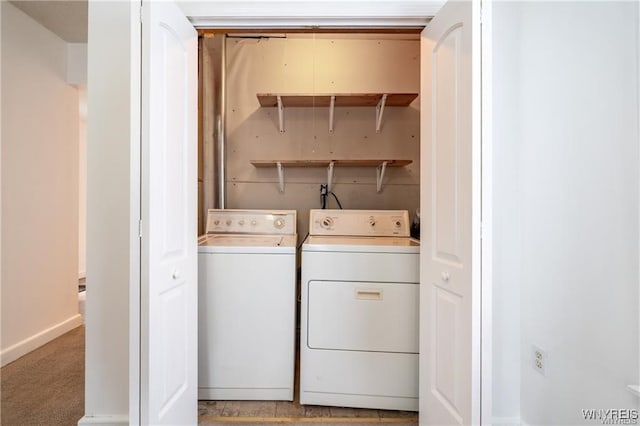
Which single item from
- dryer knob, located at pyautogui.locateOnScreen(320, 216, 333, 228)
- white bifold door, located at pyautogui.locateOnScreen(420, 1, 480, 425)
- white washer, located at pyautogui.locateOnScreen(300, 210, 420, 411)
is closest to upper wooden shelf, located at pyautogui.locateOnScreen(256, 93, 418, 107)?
white bifold door, located at pyautogui.locateOnScreen(420, 1, 480, 425)

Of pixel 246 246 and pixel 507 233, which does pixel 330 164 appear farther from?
pixel 507 233

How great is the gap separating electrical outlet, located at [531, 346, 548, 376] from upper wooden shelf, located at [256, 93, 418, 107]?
1697 mm

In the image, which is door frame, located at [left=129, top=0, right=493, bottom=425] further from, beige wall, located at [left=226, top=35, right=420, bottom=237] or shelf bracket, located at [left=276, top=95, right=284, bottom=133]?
beige wall, located at [left=226, top=35, right=420, bottom=237]

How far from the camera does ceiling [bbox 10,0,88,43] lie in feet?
7.14

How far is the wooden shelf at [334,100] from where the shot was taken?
2.21 meters

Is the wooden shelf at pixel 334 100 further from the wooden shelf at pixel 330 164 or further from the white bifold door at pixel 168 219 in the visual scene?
the white bifold door at pixel 168 219

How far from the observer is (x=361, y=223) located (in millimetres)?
2199

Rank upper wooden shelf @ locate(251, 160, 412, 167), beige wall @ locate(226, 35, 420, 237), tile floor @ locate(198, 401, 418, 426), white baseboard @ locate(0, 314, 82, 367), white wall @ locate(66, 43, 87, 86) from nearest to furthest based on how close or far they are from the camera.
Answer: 1. tile floor @ locate(198, 401, 418, 426)
2. white baseboard @ locate(0, 314, 82, 367)
3. upper wooden shelf @ locate(251, 160, 412, 167)
4. beige wall @ locate(226, 35, 420, 237)
5. white wall @ locate(66, 43, 87, 86)

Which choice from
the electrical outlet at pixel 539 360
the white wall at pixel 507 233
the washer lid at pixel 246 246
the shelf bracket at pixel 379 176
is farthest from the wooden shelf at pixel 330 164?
the electrical outlet at pixel 539 360

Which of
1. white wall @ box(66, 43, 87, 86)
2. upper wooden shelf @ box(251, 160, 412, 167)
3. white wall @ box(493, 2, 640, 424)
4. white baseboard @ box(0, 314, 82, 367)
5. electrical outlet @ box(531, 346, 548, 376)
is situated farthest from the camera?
white wall @ box(66, 43, 87, 86)

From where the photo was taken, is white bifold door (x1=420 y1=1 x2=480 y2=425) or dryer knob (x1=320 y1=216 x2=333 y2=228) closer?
white bifold door (x1=420 y1=1 x2=480 y2=425)

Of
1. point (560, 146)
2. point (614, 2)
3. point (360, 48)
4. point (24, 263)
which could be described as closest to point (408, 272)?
point (560, 146)

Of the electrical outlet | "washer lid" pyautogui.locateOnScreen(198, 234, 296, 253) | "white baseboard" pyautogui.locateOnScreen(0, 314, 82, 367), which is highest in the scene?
"washer lid" pyautogui.locateOnScreen(198, 234, 296, 253)

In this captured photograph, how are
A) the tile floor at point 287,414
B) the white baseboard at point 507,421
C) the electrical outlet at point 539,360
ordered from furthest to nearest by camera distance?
the tile floor at point 287,414, the white baseboard at point 507,421, the electrical outlet at point 539,360
